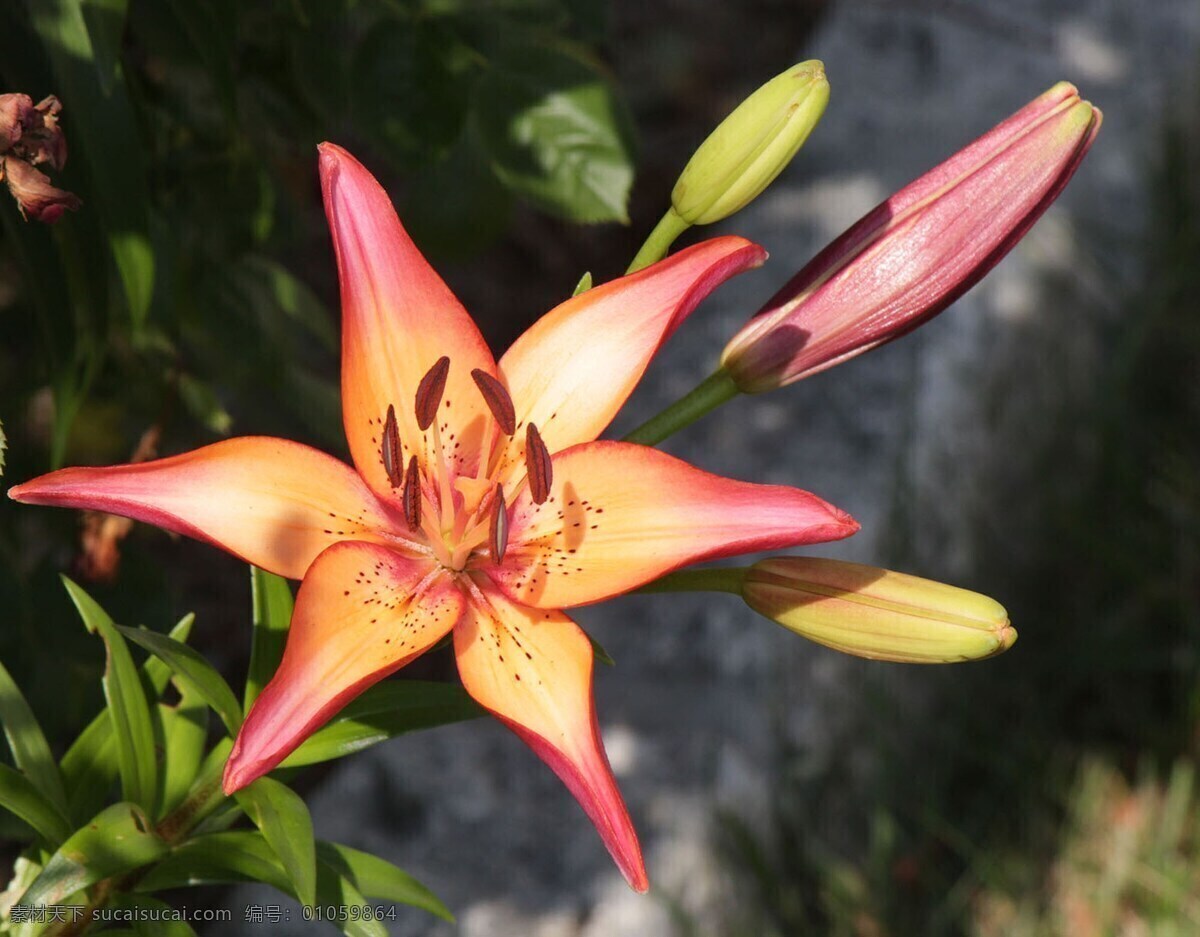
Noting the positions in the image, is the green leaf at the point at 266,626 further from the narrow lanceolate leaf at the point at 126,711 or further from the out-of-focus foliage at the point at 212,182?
the out-of-focus foliage at the point at 212,182

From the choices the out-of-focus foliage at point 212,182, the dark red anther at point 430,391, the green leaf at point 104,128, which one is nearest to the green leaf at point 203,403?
the out-of-focus foliage at point 212,182

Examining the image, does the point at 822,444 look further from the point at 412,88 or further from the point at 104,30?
the point at 104,30

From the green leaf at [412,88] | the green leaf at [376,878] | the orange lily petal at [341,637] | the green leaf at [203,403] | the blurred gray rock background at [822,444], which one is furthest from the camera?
the blurred gray rock background at [822,444]

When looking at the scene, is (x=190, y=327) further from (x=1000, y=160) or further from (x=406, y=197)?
(x=1000, y=160)

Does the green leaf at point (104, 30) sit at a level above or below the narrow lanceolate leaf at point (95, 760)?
above

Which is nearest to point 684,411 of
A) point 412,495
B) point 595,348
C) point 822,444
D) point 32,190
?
point 595,348

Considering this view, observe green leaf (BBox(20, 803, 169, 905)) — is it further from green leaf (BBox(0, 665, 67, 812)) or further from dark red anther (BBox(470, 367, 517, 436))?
dark red anther (BBox(470, 367, 517, 436))

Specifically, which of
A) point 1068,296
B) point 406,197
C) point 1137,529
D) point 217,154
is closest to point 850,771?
point 1137,529
